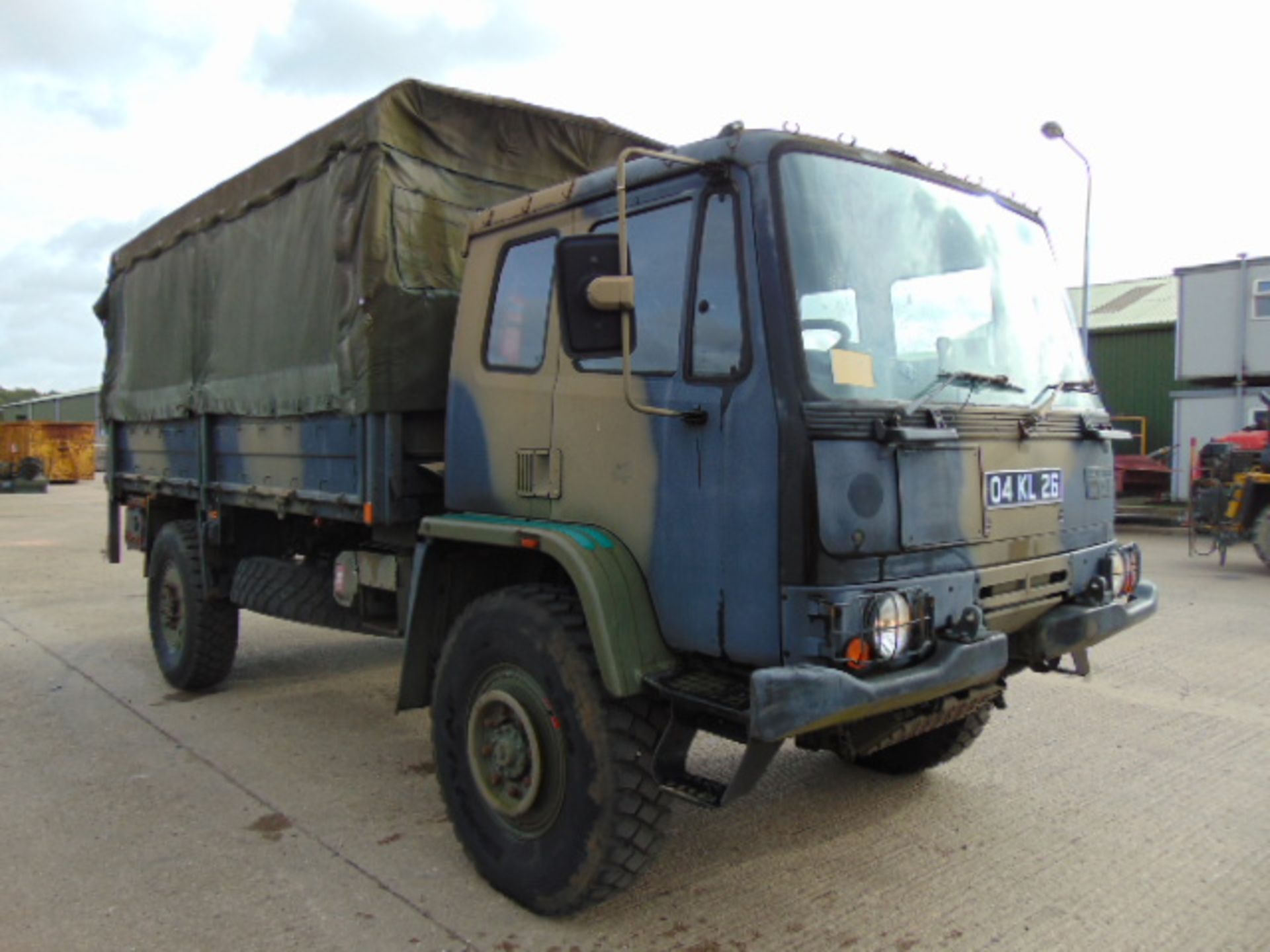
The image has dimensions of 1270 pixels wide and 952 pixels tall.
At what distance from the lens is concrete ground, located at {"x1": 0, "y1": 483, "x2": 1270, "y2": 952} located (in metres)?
3.43

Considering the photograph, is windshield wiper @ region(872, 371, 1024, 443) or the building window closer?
windshield wiper @ region(872, 371, 1024, 443)

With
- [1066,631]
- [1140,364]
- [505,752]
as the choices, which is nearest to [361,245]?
[505,752]

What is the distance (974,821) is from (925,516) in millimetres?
1851

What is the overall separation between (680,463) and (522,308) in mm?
1107

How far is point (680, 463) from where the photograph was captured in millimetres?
3283

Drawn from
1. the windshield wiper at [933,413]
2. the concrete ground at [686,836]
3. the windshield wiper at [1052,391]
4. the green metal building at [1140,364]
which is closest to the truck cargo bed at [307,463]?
the concrete ground at [686,836]

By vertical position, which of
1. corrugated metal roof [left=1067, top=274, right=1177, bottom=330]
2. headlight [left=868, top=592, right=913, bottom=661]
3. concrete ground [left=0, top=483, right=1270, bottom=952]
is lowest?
concrete ground [left=0, top=483, right=1270, bottom=952]

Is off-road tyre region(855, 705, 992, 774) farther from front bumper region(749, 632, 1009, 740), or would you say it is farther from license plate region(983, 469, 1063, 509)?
front bumper region(749, 632, 1009, 740)

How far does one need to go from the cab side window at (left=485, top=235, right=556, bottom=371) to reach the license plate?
1683 mm

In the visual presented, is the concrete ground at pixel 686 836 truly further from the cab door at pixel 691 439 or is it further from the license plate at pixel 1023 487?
the license plate at pixel 1023 487

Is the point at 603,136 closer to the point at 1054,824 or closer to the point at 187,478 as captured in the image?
the point at 187,478

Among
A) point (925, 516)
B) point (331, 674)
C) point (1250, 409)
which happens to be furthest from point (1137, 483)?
point (925, 516)

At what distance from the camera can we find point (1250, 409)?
64.6ft

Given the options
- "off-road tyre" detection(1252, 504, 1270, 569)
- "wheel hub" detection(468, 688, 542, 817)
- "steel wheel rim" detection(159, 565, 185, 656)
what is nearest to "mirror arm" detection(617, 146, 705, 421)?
"wheel hub" detection(468, 688, 542, 817)
